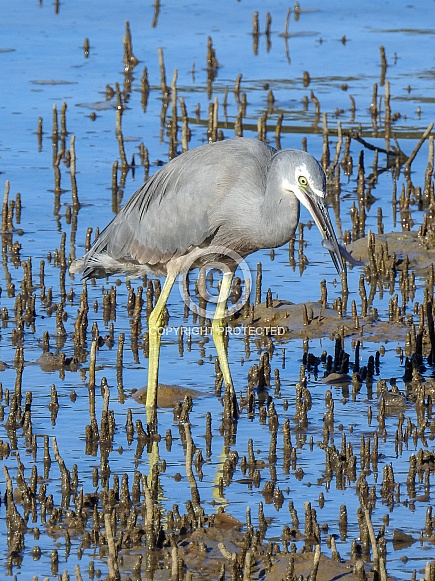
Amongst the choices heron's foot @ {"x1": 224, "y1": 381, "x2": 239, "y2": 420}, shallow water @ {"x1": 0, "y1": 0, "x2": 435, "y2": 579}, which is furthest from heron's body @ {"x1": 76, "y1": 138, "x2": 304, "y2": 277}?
heron's foot @ {"x1": 224, "y1": 381, "x2": 239, "y2": 420}

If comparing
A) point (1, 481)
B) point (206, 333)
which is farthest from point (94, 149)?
point (1, 481)

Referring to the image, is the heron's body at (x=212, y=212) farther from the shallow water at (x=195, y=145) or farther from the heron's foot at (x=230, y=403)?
the shallow water at (x=195, y=145)

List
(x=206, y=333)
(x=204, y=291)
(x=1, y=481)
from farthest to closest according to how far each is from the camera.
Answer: (x=204, y=291)
(x=206, y=333)
(x=1, y=481)

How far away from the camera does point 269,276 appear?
10.0 meters

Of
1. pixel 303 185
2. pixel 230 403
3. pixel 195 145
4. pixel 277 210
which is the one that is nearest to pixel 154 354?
pixel 230 403

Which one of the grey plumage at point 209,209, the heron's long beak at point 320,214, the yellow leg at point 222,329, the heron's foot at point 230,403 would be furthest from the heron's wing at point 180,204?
the heron's foot at point 230,403

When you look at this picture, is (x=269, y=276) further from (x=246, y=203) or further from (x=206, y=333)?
(x=246, y=203)

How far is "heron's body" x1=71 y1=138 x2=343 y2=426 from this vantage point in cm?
691

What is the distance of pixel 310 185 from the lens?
6.79 m

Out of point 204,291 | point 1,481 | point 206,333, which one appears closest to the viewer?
point 1,481

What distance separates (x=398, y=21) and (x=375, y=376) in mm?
13351

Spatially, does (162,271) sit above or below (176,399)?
above

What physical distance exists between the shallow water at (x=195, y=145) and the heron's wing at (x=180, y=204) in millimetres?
783

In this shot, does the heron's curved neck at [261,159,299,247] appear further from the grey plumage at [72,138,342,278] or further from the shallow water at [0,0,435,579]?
the shallow water at [0,0,435,579]
